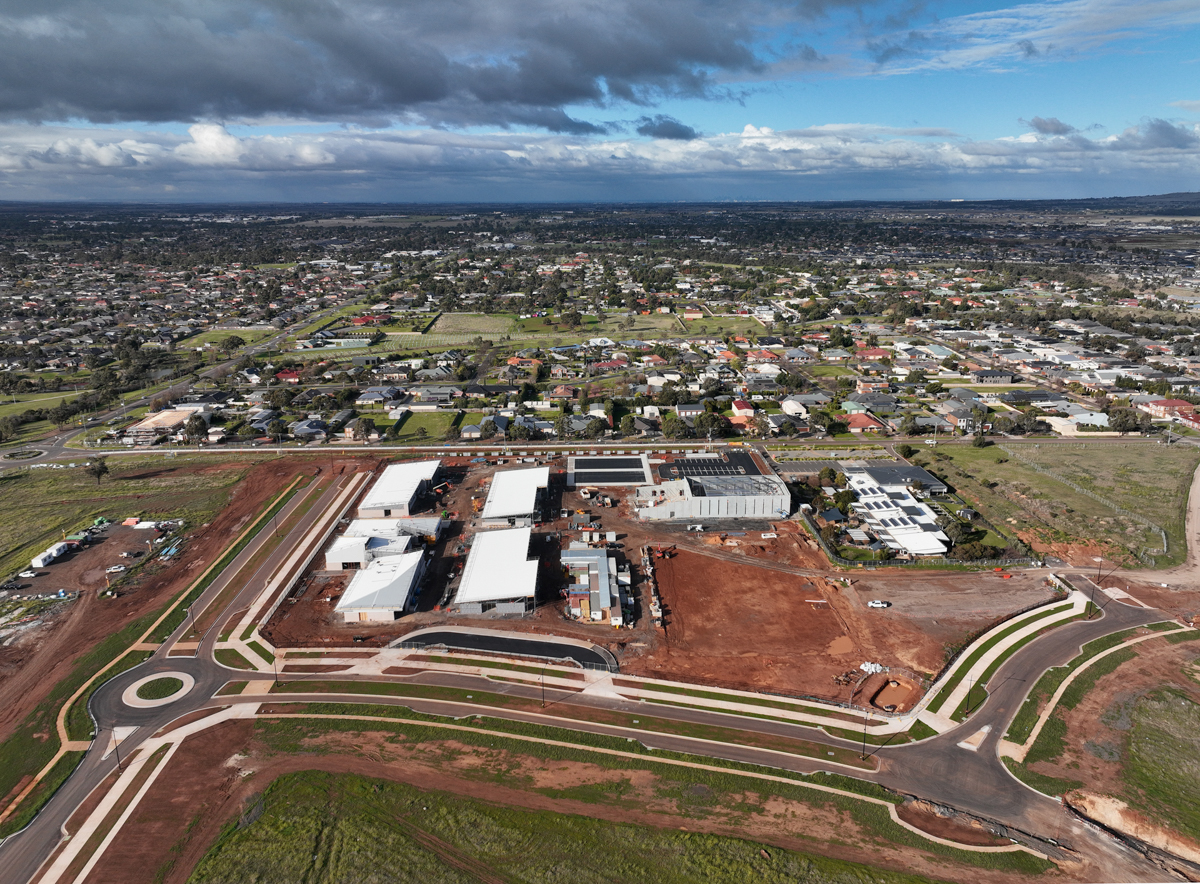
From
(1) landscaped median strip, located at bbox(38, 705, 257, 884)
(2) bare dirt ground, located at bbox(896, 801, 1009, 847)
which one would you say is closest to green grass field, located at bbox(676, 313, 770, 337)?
(2) bare dirt ground, located at bbox(896, 801, 1009, 847)

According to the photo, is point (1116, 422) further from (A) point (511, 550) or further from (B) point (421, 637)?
(B) point (421, 637)

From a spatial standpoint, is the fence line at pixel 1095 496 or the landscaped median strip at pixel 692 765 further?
the fence line at pixel 1095 496

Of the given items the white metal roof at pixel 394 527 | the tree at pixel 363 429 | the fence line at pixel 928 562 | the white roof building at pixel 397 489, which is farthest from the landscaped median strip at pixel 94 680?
the fence line at pixel 928 562

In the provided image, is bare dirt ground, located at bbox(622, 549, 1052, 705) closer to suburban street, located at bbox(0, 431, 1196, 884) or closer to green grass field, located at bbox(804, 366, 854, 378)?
suburban street, located at bbox(0, 431, 1196, 884)

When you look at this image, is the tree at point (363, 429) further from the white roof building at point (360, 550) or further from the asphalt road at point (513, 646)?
the asphalt road at point (513, 646)

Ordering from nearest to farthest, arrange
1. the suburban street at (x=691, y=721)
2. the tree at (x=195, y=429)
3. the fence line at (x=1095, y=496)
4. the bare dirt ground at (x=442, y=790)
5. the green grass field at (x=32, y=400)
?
1. the bare dirt ground at (x=442, y=790)
2. the suburban street at (x=691, y=721)
3. the fence line at (x=1095, y=496)
4. the tree at (x=195, y=429)
5. the green grass field at (x=32, y=400)

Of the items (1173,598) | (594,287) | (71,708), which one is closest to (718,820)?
(71,708)

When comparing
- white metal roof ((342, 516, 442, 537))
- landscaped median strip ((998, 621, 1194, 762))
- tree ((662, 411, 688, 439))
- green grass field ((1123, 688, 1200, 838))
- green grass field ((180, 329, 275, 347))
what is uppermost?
green grass field ((180, 329, 275, 347))
